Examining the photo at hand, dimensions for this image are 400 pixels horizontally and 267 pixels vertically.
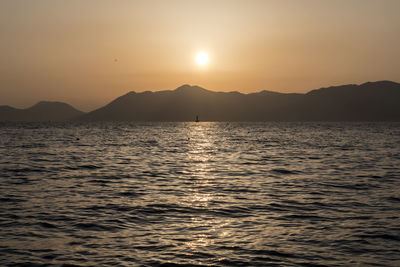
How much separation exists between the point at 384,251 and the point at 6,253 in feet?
36.9

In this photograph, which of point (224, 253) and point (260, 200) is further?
point (260, 200)

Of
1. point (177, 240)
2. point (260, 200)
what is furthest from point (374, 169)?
point (177, 240)

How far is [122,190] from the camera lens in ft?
79.9

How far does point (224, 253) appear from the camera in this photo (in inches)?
502

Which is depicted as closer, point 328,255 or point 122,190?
point 328,255

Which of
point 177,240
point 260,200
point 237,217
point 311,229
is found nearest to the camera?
point 177,240

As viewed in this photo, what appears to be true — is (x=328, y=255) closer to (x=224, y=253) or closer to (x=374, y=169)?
(x=224, y=253)

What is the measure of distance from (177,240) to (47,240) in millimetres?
4219

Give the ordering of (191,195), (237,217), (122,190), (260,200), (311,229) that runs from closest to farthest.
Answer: (311,229) → (237,217) → (260,200) → (191,195) → (122,190)

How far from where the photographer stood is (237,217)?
56.9ft

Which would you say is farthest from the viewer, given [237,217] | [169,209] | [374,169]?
[374,169]

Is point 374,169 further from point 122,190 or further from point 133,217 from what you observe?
point 133,217

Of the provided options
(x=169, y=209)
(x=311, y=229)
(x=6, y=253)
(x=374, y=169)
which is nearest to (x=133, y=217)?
(x=169, y=209)

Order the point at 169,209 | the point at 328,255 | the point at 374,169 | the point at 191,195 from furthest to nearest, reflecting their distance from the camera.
→ the point at 374,169 < the point at 191,195 < the point at 169,209 < the point at 328,255
